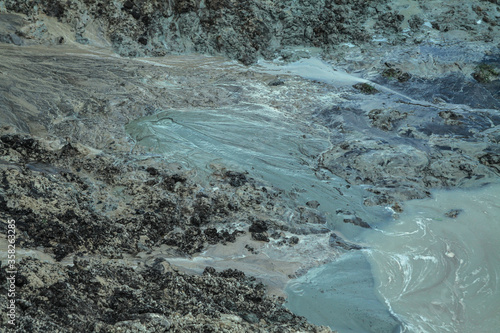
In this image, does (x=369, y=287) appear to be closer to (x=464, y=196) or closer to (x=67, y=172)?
(x=464, y=196)

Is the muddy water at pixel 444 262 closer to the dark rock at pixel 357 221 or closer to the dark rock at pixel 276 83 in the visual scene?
the dark rock at pixel 357 221

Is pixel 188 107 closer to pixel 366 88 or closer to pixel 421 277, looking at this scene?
pixel 366 88

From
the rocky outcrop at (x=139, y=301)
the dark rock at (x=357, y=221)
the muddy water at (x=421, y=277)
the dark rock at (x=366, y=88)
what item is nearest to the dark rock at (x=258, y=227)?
the muddy water at (x=421, y=277)

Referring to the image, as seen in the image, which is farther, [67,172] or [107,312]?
[67,172]

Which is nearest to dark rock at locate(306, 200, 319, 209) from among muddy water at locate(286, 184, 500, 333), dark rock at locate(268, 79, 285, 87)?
muddy water at locate(286, 184, 500, 333)

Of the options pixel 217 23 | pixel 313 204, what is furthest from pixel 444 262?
pixel 217 23

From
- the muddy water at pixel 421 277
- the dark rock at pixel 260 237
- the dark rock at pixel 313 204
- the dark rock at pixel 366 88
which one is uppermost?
the dark rock at pixel 366 88

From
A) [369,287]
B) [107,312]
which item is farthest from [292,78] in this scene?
[107,312]

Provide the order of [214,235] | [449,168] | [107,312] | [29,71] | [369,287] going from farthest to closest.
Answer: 1. [29,71]
2. [449,168]
3. [214,235]
4. [369,287]
5. [107,312]
